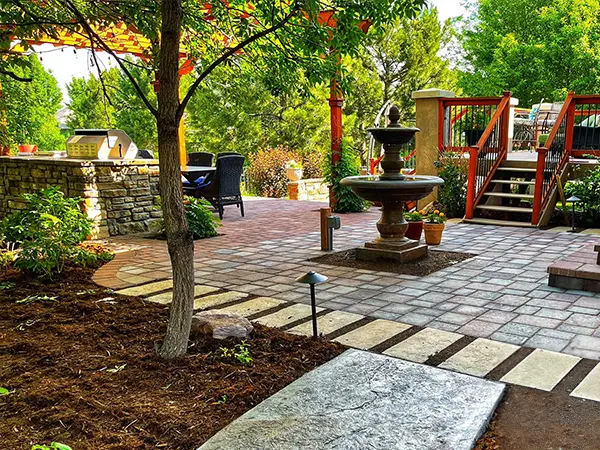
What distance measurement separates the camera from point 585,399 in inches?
92.4

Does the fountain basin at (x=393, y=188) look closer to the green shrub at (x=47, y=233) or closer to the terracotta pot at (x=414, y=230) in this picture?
the terracotta pot at (x=414, y=230)

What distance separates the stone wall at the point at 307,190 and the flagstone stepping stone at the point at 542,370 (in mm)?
8984

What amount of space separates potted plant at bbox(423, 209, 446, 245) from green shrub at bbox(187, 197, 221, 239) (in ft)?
9.30

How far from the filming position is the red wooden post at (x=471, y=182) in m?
7.99

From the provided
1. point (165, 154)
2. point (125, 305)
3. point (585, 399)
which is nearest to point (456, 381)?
point (585, 399)

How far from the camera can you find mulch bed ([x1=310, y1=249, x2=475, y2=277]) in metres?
A: 4.98

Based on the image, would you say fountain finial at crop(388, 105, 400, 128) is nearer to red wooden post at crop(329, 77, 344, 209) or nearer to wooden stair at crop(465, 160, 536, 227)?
wooden stair at crop(465, 160, 536, 227)

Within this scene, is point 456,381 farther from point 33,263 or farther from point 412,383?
point 33,263

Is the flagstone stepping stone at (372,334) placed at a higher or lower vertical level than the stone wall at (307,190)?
lower

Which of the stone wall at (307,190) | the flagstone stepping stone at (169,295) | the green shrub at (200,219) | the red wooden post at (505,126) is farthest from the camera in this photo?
the stone wall at (307,190)

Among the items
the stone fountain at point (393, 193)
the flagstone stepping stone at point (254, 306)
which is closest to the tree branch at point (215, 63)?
the flagstone stepping stone at point (254, 306)

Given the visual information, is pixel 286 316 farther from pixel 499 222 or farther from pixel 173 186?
pixel 499 222

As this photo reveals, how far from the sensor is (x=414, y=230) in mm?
5848

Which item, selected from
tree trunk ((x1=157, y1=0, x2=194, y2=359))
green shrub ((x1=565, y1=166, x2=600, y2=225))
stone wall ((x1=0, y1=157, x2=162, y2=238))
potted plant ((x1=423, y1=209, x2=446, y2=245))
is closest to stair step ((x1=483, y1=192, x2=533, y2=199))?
green shrub ((x1=565, y1=166, x2=600, y2=225))
